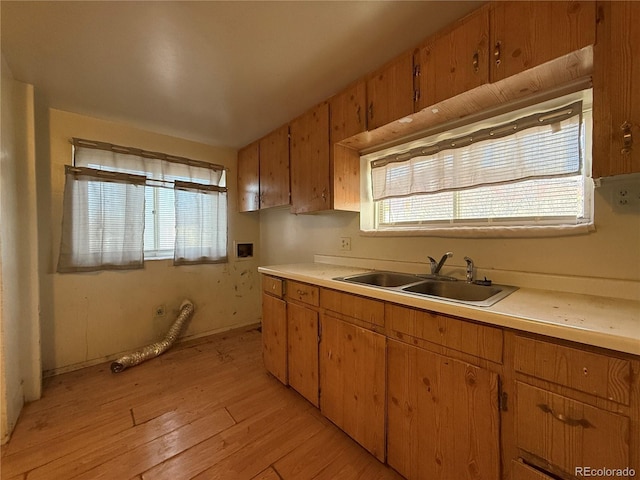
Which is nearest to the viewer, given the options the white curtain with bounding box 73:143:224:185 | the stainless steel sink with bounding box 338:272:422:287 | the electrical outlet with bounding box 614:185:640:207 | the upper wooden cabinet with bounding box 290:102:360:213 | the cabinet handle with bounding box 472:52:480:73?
the electrical outlet with bounding box 614:185:640:207

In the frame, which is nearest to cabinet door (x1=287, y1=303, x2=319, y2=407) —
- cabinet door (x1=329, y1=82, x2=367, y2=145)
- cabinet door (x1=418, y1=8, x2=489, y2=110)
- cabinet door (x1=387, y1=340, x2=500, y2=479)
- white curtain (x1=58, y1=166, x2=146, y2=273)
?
cabinet door (x1=387, y1=340, x2=500, y2=479)

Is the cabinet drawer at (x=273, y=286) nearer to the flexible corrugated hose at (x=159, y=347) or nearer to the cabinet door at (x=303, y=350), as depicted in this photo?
the cabinet door at (x=303, y=350)

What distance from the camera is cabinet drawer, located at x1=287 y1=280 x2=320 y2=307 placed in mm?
1710

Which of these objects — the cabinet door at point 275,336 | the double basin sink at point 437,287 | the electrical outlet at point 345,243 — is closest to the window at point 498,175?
the double basin sink at point 437,287

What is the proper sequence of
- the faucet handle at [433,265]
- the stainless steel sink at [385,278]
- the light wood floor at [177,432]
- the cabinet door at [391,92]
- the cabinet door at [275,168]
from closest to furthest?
1. the light wood floor at [177,432]
2. the cabinet door at [391,92]
3. the faucet handle at [433,265]
4. the stainless steel sink at [385,278]
5. the cabinet door at [275,168]

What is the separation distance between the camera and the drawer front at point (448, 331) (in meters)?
0.94

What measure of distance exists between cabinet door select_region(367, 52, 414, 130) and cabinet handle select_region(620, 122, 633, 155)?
2.83ft

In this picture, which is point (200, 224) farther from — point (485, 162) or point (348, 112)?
point (485, 162)

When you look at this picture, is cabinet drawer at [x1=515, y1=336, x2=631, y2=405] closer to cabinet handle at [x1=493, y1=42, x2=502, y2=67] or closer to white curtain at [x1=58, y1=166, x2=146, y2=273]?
cabinet handle at [x1=493, y1=42, x2=502, y2=67]

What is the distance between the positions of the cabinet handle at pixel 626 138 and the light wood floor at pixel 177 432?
1720 millimetres

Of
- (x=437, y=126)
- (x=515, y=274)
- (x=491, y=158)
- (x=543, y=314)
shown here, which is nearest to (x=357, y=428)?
(x=543, y=314)

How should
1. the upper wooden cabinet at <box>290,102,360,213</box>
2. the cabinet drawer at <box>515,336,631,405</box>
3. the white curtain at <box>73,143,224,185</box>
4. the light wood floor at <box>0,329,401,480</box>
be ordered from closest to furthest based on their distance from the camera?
the cabinet drawer at <box>515,336,631,405</box> < the light wood floor at <box>0,329,401,480</box> < the upper wooden cabinet at <box>290,102,360,213</box> < the white curtain at <box>73,143,224,185</box>

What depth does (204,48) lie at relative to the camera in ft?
4.99

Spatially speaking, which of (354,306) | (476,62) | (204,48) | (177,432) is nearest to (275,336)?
(177,432)
